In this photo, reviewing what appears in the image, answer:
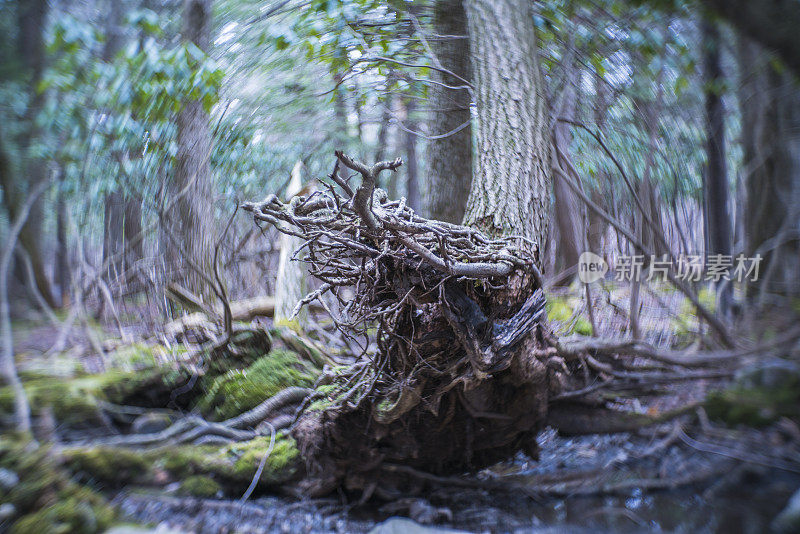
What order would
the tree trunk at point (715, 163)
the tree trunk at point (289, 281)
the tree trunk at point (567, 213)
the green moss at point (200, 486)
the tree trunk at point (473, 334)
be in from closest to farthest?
the tree trunk at point (715, 163), the tree trunk at point (473, 334), the green moss at point (200, 486), the tree trunk at point (567, 213), the tree trunk at point (289, 281)

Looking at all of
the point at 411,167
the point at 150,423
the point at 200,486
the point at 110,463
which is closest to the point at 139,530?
the point at 200,486

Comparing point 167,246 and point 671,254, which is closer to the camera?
point 671,254

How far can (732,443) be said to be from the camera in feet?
4.59

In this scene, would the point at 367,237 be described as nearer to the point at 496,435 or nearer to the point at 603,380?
the point at 496,435

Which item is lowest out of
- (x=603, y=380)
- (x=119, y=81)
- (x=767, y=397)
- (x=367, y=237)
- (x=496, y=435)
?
(x=496, y=435)

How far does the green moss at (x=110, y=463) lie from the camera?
2.26 meters

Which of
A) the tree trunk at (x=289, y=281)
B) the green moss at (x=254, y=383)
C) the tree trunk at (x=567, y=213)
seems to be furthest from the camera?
the tree trunk at (x=289, y=281)

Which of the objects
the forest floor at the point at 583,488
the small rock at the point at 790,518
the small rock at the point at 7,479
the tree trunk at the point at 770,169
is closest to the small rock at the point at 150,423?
the forest floor at the point at 583,488

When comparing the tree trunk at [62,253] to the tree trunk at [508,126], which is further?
the tree trunk at [62,253]

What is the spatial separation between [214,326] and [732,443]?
3.33 metres

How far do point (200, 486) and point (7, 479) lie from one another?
84 cm

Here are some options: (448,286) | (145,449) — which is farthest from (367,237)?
(145,449)

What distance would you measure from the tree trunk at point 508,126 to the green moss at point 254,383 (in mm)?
1750

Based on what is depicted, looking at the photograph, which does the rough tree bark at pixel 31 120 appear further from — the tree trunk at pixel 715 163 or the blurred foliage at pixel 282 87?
the tree trunk at pixel 715 163
